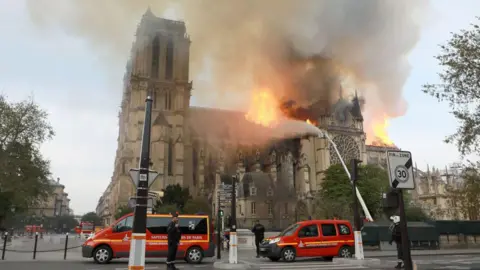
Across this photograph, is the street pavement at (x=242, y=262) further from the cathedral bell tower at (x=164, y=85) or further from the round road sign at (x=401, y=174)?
the cathedral bell tower at (x=164, y=85)

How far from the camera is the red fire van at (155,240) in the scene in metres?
14.8

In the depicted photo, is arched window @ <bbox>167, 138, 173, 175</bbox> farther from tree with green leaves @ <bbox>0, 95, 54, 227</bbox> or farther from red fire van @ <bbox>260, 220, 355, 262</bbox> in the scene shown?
red fire van @ <bbox>260, 220, 355, 262</bbox>

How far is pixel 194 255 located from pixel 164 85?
56.7 metres

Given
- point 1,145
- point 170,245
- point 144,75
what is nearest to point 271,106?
point 144,75

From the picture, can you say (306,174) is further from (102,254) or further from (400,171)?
(400,171)

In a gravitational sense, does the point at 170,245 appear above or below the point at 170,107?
below

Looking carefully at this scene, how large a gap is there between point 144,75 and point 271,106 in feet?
88.2

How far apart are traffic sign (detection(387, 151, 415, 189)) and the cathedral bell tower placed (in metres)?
58.3

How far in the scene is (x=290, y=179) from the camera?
72312 millimetres

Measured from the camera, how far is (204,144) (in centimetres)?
7531

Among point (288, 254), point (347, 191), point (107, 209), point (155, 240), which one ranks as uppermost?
point (347, 191)

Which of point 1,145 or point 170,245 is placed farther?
point 1,145

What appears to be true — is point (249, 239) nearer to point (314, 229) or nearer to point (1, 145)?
point (314, 229)

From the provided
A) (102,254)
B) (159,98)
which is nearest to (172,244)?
(102,254)
